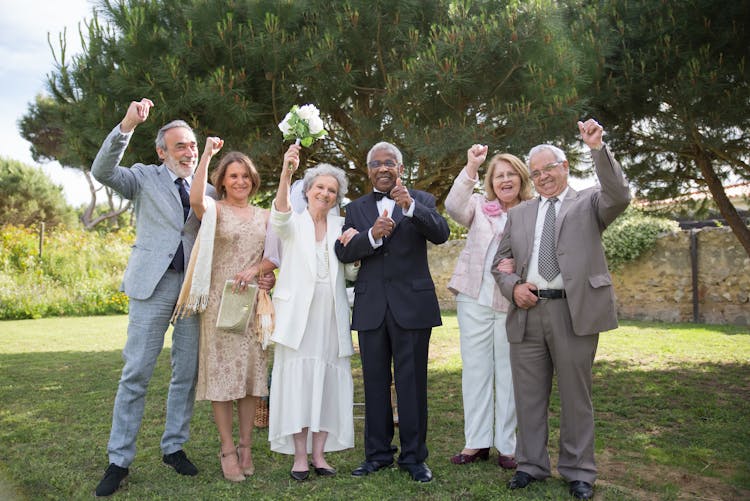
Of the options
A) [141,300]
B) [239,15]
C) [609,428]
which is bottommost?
[609,428]

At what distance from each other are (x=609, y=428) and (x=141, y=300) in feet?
11.8

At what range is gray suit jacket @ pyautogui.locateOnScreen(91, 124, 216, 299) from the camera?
3.39 metres

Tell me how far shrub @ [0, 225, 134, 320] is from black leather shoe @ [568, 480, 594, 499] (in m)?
14.8

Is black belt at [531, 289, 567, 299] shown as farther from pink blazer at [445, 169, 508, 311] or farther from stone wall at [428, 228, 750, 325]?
stone wall at [428, 228, 750, 325]

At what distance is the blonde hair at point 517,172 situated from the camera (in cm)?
392

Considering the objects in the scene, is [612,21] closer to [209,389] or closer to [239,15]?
[239,15]

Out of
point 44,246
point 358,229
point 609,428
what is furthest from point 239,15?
point 44,246

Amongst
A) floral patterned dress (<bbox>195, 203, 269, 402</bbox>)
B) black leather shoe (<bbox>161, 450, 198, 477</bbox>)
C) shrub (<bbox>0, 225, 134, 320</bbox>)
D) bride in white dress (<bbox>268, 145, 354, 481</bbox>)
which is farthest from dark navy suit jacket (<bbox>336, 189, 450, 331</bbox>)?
shrub (<bbox>0, 225, 134, 320</bbox>)

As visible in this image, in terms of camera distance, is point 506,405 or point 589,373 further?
point 506,405

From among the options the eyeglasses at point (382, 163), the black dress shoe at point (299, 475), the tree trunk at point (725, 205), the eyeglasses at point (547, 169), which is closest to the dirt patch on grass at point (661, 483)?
the black dress shoe at point (299, 475)

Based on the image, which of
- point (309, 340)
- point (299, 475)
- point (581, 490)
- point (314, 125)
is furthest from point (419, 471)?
point (314, 125)

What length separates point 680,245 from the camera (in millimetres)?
11617

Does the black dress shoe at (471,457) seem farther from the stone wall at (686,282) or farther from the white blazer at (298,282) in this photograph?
the stone wall at (686,282)

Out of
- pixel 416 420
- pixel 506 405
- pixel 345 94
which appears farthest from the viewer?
pixel 345 94
